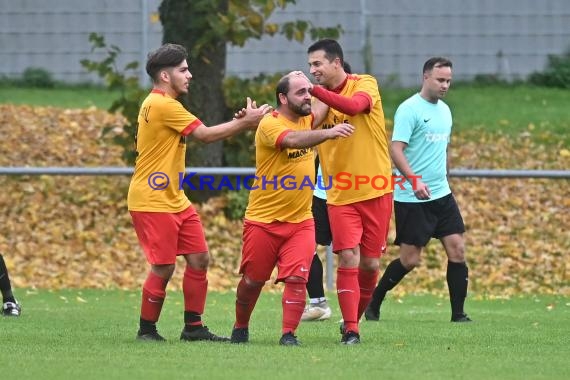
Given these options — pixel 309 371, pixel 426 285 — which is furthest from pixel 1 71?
pixel 309 371

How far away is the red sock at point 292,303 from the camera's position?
9.62 meters

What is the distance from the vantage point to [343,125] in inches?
370

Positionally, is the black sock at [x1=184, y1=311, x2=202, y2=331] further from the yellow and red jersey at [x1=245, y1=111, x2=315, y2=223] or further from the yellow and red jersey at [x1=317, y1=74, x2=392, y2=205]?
the yellow and red jersey at [x1=317, y1=74, x2=392, y2=205]

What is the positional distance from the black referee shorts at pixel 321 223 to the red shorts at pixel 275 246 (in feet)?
8.58

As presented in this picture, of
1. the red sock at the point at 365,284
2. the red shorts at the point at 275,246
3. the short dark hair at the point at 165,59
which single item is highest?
the short dark hair at the point at 165,59

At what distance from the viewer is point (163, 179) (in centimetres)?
974

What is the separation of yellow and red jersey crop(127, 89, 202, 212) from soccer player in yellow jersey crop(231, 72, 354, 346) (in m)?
0.53

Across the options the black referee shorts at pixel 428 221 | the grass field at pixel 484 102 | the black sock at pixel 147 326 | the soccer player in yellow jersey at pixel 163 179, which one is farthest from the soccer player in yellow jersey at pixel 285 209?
the grass field at pixel 484 102

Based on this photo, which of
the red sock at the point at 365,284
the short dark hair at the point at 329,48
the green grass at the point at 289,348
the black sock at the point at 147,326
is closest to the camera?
the green grass at the point at 289,348

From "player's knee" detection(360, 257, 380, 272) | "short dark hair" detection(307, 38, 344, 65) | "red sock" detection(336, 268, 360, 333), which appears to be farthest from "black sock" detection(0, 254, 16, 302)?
"short dark hair" detection(307, 38, 344, 65)

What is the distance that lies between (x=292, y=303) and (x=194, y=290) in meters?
0.79

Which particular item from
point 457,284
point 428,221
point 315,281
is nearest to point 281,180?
point 428,221

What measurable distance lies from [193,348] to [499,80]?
16161 mm

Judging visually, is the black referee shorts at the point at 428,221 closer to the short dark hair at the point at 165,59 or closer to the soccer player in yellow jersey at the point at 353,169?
the soccer player in yellow jersey at the point at 353,169
